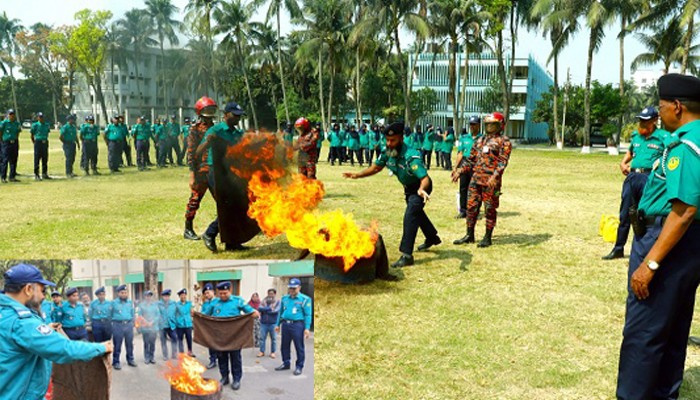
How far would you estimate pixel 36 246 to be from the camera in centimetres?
688

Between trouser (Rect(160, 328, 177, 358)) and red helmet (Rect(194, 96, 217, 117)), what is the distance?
4.11 m

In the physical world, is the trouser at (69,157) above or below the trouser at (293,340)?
above

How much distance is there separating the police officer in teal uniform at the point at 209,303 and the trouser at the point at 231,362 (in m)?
0.03

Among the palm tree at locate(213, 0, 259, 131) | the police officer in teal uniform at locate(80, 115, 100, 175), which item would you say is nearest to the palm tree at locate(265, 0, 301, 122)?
the palm tree at locate(213, 0, 259, 131)

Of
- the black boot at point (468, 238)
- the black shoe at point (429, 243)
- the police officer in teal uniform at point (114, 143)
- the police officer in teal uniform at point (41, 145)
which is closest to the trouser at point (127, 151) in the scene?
the police officer in teal uniform at point (114, 143)

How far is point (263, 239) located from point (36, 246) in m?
2.88

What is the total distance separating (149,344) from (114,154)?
25.1 ft

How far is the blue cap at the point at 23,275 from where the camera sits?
2236 mm

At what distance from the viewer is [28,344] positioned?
2.17 metres

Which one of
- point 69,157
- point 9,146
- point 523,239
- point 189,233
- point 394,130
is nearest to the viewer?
point 394,130

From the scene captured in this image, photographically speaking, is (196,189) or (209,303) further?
(196,189)

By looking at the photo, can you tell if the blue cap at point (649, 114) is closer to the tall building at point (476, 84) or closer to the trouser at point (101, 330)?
the trouser at point (101, 330)

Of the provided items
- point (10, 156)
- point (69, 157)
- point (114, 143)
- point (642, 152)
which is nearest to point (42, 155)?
point (10, 156)

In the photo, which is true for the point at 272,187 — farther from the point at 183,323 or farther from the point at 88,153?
the point at 88,153
